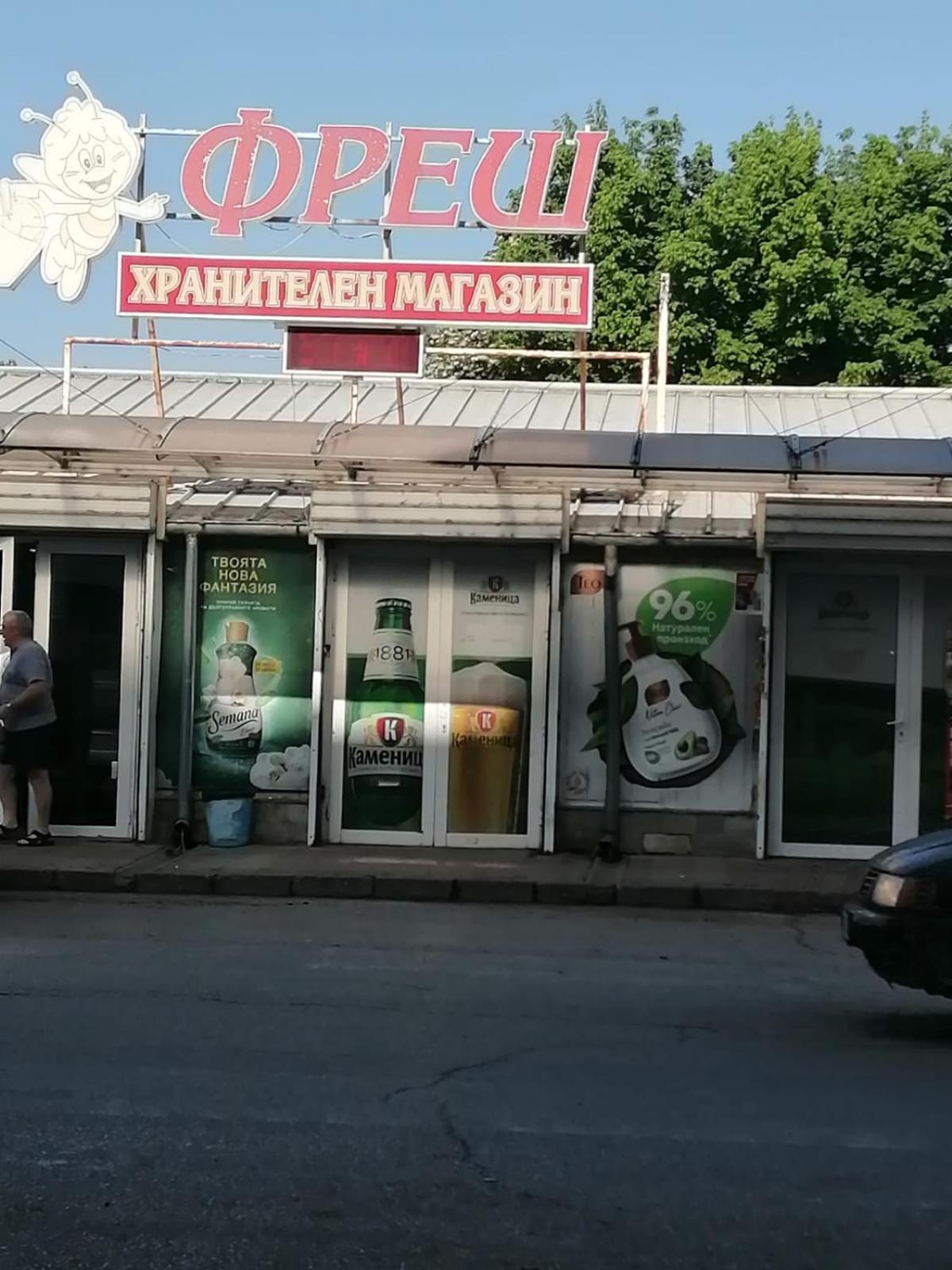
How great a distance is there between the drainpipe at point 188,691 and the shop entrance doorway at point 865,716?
5.26m

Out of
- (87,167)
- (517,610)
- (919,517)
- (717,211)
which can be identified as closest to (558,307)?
(517,610)

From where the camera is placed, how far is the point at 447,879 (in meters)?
12.5

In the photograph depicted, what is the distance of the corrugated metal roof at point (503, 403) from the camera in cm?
1939

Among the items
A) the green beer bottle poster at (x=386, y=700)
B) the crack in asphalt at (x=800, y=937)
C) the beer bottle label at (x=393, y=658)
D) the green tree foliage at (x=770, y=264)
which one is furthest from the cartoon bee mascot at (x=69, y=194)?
the green tree foliage at (x=770, y=264)

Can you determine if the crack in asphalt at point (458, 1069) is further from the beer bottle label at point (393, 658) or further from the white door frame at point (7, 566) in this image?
the white door frame at point (7, 566)

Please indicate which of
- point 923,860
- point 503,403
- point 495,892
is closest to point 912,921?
point 923,860

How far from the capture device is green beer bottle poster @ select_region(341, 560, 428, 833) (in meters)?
14.4

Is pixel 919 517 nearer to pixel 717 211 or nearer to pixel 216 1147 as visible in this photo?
pixel 216 1147

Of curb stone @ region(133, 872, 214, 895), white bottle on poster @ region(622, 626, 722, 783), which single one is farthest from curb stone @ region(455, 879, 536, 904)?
white bottle on poster @ region(622, 626, 722, 783)

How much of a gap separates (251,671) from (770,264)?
21162 mm

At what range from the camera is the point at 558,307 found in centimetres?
1455

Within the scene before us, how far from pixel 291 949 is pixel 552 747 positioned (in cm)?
466

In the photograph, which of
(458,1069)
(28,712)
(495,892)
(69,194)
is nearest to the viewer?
(458,1069)

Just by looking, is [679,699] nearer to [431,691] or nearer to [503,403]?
[431,691]
